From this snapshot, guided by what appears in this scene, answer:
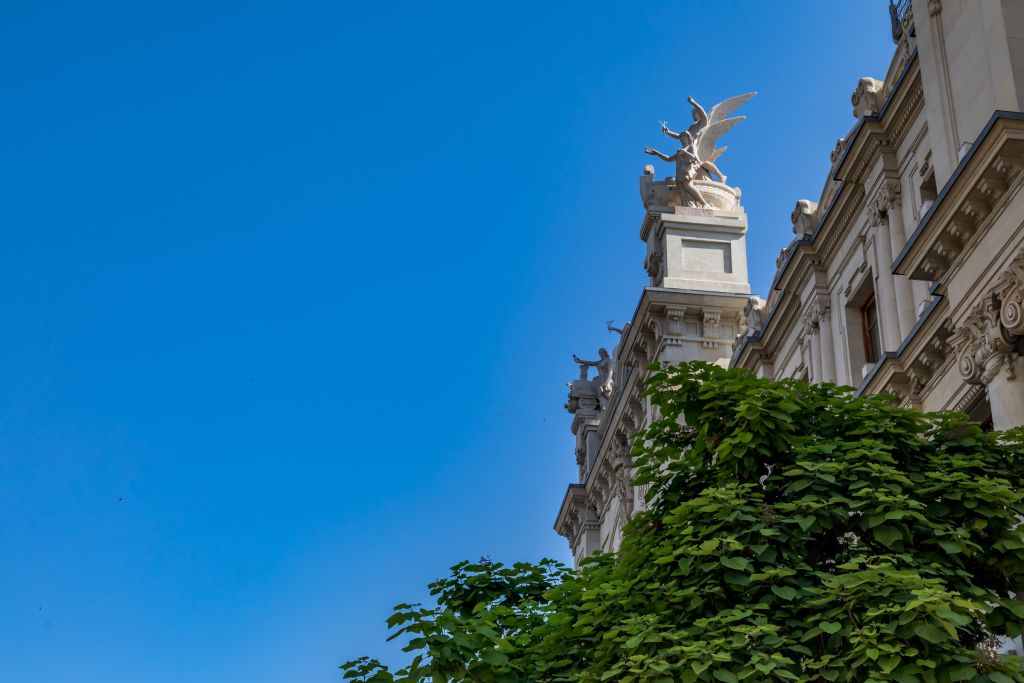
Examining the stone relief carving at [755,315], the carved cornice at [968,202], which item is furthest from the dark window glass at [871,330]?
the carved cornice at [968,202]

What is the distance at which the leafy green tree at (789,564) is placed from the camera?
15812mm

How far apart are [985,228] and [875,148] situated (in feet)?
25.7

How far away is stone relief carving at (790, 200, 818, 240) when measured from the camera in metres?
34.4

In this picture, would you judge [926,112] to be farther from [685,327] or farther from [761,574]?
[685,327]

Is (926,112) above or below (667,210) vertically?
below

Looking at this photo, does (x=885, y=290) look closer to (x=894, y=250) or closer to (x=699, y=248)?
(x=894, y=250)

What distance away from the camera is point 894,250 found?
29922 millimetres

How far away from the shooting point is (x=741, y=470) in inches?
715

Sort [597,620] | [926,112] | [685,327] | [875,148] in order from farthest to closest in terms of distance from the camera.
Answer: [685,327] → [875,148] → [926,112] → [597,620]

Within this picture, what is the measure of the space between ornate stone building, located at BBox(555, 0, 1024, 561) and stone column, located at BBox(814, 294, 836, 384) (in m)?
0.04

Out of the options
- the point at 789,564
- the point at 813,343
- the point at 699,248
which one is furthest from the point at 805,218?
the point at 789,564

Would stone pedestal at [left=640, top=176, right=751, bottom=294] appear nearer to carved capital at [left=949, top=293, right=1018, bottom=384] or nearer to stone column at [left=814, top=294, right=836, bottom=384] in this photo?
stone column at [left=814, top=294, right=836, bottom=384]

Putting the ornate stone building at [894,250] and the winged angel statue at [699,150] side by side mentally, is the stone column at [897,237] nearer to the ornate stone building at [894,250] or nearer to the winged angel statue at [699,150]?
the ornate stone building at [894,250]

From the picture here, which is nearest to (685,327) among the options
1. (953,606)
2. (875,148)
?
(875,148)
